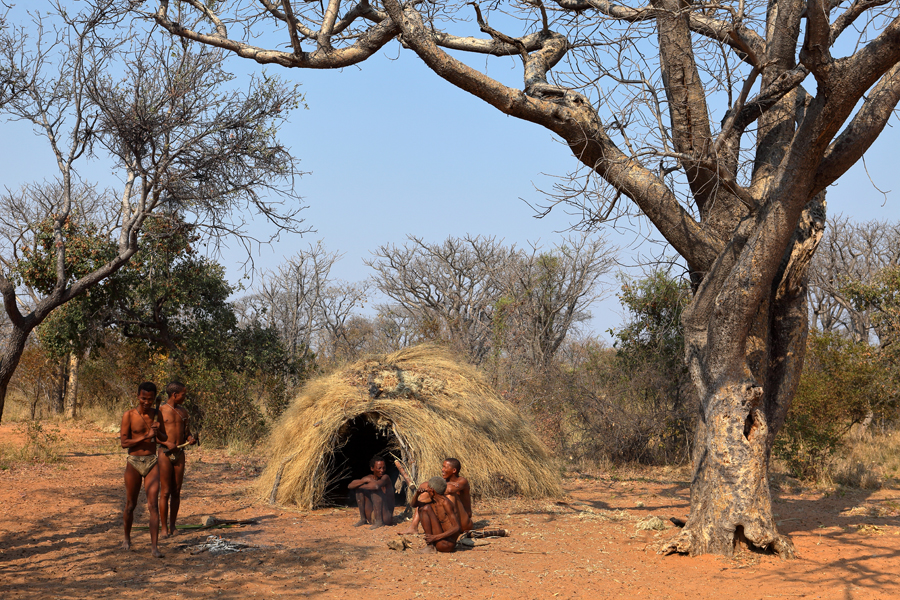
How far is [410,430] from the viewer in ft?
25.6

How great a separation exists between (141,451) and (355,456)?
4048mm

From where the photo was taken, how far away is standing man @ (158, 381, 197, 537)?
622 cm

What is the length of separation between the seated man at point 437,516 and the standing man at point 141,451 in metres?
2.29

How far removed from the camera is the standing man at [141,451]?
234 inches

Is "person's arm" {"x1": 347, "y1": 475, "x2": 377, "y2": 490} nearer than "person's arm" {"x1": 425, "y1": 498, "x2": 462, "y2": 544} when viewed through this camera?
No

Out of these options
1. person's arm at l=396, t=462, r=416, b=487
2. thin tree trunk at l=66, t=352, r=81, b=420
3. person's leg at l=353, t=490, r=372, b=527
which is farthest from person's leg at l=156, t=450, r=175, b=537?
thin tree trunk at l=66, t=352, r=81, b=420

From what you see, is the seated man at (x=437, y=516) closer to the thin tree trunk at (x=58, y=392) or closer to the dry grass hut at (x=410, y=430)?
the dry grass hut at (x=410, y=430)

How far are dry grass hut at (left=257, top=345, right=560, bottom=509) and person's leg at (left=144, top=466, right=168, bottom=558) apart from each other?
2158 millimetres

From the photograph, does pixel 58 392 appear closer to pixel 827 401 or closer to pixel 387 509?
pixel 387 509

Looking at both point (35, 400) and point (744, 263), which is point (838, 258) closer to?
point (744, 263)

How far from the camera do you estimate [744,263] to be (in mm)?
5625

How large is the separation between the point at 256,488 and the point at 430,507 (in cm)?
334

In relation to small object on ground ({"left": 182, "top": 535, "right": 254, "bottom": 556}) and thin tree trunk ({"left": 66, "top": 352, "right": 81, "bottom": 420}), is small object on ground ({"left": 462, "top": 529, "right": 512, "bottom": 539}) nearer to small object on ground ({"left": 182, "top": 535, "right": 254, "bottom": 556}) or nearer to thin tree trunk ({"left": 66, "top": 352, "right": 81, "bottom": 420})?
small object on ground ({"left": 182, "top": 535, "right": 254, "bottom": 556})

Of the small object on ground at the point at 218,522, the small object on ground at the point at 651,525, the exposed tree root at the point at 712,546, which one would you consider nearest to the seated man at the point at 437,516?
the exposed tree root at the point at 712,546
